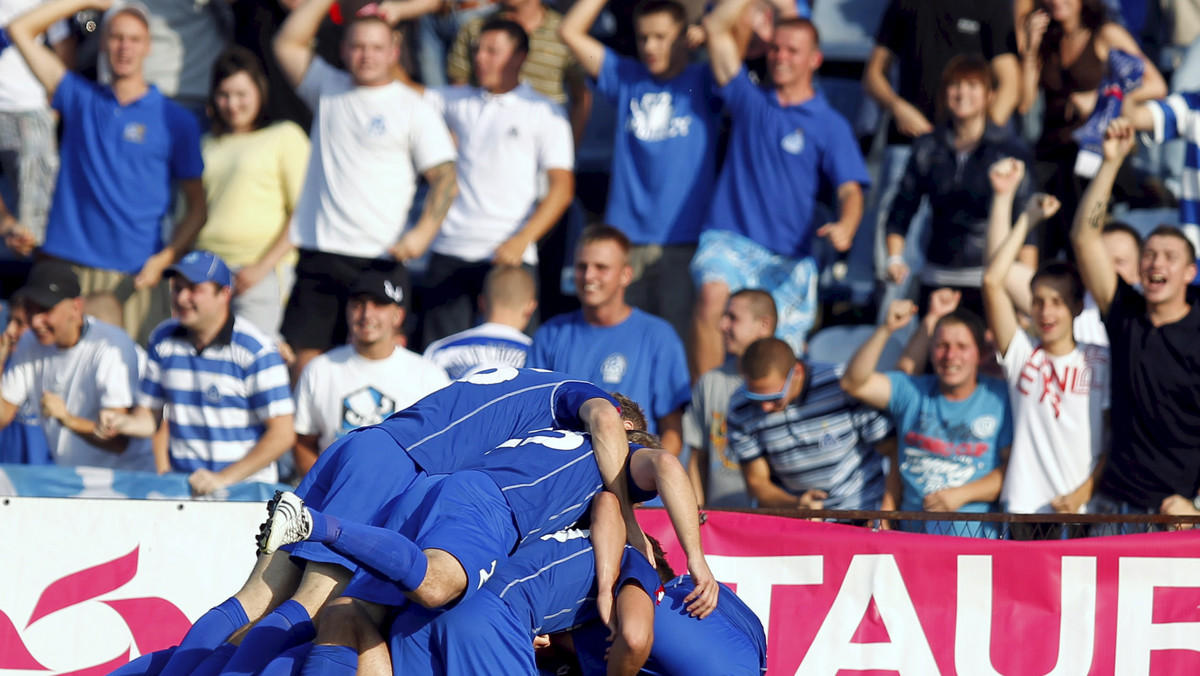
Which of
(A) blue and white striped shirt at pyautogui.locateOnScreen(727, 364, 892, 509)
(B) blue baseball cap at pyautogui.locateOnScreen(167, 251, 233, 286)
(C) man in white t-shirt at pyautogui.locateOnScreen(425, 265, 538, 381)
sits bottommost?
(A) blue and white striped shirt at pyautogui.locateOnScreen(727, 364, 892, 509)

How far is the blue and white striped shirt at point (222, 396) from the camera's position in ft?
24.7

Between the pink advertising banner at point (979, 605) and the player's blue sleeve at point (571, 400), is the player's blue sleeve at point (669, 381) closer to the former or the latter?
the pink advertising banner at point (979, 605)

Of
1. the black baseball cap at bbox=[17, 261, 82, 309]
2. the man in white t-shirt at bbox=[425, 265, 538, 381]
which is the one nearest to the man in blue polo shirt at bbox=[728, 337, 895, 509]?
the man in white t-shirt at bbox=[425, 265, 538, 381]

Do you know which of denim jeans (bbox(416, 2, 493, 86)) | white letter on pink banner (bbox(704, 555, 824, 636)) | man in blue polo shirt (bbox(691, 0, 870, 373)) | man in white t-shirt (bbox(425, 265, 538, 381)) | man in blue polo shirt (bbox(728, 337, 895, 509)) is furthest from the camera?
denim jeans (bbox(416, 2, 493, 86))

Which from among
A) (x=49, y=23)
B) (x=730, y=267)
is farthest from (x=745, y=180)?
(x=49, y=23)

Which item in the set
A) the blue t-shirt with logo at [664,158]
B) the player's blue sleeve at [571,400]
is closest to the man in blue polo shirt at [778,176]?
the blue t-shirt with logo at [664,158]

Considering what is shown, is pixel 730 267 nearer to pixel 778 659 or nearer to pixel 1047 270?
pixel 1047 270

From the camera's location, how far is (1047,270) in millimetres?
7406

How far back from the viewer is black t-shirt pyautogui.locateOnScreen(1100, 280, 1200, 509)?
23.4 ft

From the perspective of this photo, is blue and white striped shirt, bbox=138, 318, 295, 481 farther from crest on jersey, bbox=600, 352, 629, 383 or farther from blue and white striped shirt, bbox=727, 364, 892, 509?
blue and white striped shirt, bbox=727, 364, 892, 509

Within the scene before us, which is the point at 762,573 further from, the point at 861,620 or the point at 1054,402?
the point at 1054,402

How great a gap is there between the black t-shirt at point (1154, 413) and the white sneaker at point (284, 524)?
14.3 feet

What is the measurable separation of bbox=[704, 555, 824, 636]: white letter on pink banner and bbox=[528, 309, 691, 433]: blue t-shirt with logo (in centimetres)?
122

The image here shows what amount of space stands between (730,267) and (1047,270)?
5.72ft
